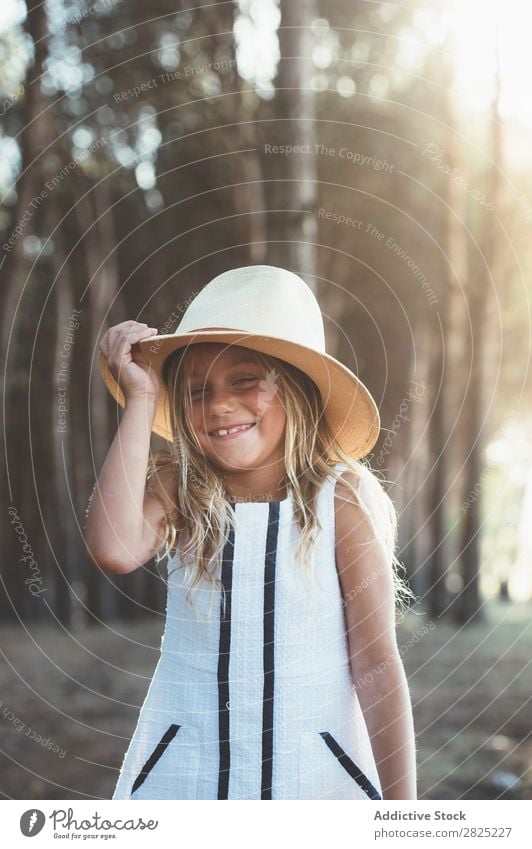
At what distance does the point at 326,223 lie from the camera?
5770mm

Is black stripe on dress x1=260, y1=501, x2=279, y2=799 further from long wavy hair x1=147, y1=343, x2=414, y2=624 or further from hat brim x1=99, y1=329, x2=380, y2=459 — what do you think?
hat brim x1=99, y1=329, x2=380, y2=459

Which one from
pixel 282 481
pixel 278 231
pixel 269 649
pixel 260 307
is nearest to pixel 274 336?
pixel 260 307

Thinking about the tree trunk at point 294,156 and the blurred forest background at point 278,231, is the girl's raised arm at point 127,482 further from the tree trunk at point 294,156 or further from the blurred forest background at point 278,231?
the tree trunk at point 294,156

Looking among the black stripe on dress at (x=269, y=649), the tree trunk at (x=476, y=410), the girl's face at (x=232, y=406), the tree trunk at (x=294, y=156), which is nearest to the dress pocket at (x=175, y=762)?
the black stripe on dress at (x=269, y=649)

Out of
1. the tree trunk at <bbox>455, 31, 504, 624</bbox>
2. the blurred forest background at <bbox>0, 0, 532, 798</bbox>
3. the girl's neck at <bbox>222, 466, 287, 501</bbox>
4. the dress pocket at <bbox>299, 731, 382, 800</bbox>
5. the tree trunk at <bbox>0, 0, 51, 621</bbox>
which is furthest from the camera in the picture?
the tree trunk at <bbox>455, 31, 504, 624</bbox>

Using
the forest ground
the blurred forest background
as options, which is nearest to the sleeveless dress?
the blurred forest background

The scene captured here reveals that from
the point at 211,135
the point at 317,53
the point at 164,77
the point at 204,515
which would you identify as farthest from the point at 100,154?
the point at 204,515

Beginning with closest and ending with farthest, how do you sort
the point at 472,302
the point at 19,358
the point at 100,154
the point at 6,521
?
the point at 100,154 < the point at 472,302 < the point at 19,358 < the point at 6,521

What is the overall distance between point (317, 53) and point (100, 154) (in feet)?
5.78

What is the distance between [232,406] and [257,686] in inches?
21.5

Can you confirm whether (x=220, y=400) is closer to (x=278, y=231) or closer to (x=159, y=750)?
(x=159, y=750)

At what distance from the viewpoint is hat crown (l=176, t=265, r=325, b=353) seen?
1.74 m
